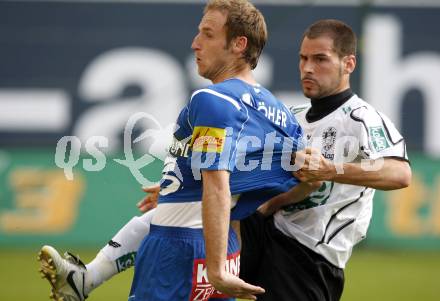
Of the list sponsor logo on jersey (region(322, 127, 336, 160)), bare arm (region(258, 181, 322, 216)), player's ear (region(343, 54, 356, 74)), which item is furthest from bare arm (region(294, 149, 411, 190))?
player's ear (region(343, 54, 356, 74))

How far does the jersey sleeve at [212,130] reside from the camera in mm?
4258

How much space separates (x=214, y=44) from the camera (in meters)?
4.54

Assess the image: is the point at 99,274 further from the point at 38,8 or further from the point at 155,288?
the point at 38,8

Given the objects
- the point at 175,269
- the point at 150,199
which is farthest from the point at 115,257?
the point at 175,269

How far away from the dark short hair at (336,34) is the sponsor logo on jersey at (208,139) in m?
1.46

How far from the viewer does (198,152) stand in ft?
14.0

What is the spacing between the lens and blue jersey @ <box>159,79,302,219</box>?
14.0 feet

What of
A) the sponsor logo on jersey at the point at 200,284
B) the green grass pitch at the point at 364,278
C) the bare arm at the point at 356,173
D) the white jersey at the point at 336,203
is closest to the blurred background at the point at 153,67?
the green grass pitch at the point at 364,278

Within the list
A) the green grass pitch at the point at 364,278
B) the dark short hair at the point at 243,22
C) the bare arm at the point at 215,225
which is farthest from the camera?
the green grass pitch at the point at 364,278

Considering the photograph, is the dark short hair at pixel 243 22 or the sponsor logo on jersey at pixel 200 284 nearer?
the sponsor logo on jersey at pixel 200 284

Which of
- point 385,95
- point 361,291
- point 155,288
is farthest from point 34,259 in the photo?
point 155,288

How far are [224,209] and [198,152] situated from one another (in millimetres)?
282

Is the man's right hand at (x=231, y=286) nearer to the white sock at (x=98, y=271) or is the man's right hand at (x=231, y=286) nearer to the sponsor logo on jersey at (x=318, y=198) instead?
the white sock at (x=98, y=271)

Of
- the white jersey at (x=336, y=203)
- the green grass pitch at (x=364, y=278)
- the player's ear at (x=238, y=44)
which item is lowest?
the green grass pitch at (x=364, y=278)
